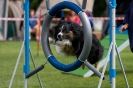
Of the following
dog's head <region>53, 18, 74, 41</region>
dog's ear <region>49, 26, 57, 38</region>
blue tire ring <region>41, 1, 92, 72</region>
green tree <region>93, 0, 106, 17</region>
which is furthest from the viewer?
green tree <region>93, 0, 106, 17</region>

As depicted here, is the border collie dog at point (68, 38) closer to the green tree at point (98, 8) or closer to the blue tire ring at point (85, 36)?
the blue tire ring at point (85, 36)

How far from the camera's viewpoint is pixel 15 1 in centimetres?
2484

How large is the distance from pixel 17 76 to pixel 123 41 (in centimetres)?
244

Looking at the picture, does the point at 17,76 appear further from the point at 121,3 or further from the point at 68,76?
the point at 121,3

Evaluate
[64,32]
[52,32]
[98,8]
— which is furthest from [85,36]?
[98,8]

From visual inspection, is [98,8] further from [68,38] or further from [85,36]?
[85,36]

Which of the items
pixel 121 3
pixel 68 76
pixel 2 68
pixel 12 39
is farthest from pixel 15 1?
pixel 68 76

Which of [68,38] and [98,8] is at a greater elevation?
[68,38]

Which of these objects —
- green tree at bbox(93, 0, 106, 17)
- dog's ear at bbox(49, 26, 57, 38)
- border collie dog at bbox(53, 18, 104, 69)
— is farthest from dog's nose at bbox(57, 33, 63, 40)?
green tree at bbox(93, 0, 106, 17)

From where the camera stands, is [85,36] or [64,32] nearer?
[85,36]

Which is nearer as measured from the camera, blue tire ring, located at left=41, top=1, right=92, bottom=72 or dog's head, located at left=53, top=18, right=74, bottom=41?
blue tire ring, located at left=41, top=1, right=92, bottom=72

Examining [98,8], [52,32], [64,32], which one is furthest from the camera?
[98,8]

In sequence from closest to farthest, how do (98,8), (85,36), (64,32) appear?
(85,36) → (64,32) → (98,8)

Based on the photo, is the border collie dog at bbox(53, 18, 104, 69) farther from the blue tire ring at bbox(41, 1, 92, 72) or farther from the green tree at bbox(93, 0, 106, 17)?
the green tree at bbox(93, 0, 106, 17)
